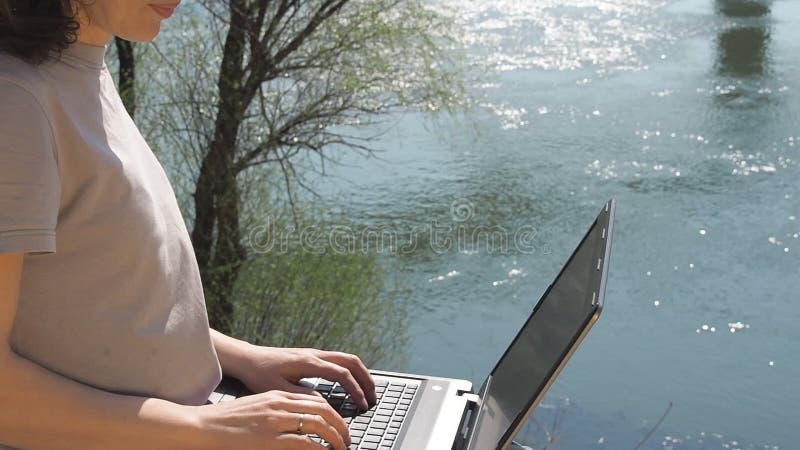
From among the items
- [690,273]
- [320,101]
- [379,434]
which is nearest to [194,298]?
[379,434]

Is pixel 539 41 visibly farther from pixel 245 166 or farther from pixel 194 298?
pixel 194 298

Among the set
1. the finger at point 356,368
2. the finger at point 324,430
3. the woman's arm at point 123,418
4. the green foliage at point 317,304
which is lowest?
the green foliage at point 317,304

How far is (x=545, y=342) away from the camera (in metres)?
0.88

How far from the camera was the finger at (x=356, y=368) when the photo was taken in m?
0.89

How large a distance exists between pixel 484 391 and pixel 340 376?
0.16 metres

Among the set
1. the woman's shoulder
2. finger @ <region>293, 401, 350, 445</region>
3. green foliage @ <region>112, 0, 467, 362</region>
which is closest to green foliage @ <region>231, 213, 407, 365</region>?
green foliage @ <region>112, 0, 467, 362</region>

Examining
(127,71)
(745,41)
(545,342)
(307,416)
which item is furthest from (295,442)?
(745,41)

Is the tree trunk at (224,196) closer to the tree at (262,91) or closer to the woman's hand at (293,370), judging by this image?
the tree at (262,91)

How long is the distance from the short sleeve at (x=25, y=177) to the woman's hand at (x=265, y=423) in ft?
0.52

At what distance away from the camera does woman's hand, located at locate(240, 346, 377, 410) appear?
0.87 metres

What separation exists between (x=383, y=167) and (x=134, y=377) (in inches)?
120

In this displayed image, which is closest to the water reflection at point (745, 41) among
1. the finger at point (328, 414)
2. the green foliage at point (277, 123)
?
the green foliage at point (277, 123)

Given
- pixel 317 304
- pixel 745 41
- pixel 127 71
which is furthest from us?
pixel 745 41

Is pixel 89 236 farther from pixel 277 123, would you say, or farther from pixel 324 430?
pixel 277 123
